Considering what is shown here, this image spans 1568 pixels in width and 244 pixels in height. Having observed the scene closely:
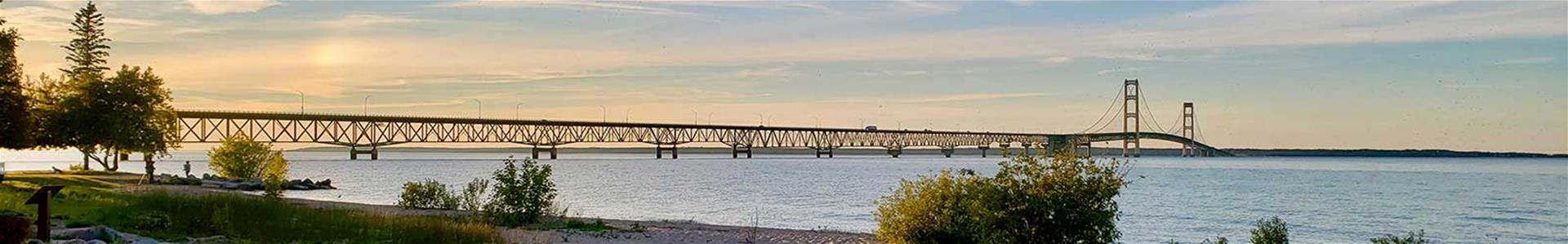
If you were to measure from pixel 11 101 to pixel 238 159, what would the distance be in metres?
23.0

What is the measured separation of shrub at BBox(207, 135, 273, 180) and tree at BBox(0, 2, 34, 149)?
19124mm

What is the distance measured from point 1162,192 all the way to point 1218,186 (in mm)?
13670

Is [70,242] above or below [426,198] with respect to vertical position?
above

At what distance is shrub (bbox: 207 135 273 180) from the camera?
64.8m

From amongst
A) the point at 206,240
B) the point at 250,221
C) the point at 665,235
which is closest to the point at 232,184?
the point at 665,235

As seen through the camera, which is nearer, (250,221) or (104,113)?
(250,221)

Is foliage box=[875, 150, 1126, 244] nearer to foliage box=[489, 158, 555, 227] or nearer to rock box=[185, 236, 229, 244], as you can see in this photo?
foliage box=[489, 158, 555, 227]

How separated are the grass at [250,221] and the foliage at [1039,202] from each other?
826cm

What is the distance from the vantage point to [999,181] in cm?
2259

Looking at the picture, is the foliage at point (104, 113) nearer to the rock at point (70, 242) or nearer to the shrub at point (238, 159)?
the shrub at point (238, 159)

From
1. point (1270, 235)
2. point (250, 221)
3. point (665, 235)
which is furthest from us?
point (665, 235)

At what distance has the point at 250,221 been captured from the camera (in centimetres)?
2373

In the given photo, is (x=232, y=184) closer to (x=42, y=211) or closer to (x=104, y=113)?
(x=104, y=113)

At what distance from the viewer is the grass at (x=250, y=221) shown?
2244cm
